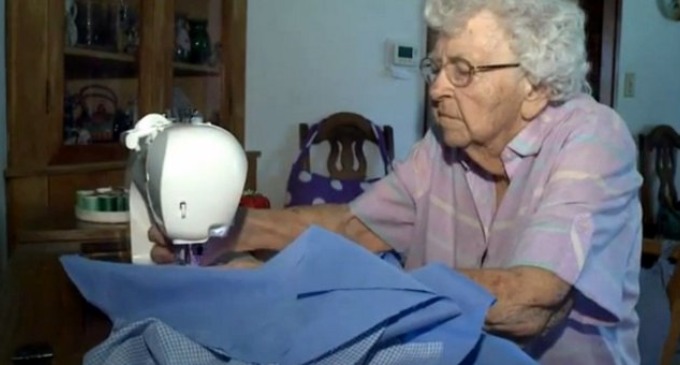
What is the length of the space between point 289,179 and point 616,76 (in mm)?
2045

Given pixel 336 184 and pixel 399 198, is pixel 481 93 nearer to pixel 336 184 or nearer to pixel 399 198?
pixel 399 198

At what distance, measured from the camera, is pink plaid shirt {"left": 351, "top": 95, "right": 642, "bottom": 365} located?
100cm

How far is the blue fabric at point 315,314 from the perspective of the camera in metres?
0.64

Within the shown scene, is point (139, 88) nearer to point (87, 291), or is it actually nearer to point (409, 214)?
point (409, 214)

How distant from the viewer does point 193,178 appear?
36.9 inches

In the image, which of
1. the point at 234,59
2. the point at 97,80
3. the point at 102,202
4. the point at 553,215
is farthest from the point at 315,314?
the point at 234,59

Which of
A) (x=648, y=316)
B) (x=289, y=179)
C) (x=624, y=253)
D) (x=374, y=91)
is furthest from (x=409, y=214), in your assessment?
(x=648, y=316)

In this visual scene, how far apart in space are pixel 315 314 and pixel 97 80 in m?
1.48

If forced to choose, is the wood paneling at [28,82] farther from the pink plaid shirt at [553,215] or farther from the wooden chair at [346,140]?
the wooden chair at [346,140]

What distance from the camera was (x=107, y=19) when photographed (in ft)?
6.62

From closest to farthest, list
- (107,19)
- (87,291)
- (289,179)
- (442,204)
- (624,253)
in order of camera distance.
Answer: (87,291), (624,253), (442,204), (107,19), (289,179)

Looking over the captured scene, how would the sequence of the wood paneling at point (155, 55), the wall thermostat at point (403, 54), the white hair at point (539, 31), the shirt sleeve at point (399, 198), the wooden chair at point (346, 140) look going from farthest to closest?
the wall thermostat at point (403, 54) → the wooden chair at point (346, 140) → the wood paneling at point (155, 55) → the shirt sleeve at point (399, 198) → the white hair at point (539, 31)

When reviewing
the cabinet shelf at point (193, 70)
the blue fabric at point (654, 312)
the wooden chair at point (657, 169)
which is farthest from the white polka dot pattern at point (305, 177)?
the wooden chair at point (657, 169)

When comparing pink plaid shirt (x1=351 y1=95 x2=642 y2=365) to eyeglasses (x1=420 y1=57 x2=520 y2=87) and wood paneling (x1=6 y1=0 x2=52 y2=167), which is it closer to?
eyeglasses (x1=420 y1=57 x2=520 y2=87)
